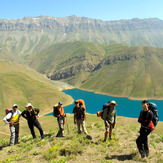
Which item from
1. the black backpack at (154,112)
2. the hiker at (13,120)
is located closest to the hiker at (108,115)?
the black backpack at (154,112)

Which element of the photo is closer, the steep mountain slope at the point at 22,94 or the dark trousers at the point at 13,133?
the dark trousers at the point at 13,133

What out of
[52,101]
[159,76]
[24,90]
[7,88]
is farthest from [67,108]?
[159,76]

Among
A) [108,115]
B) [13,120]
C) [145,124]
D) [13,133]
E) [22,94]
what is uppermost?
[145,124]

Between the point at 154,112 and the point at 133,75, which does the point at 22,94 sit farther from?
the point at 133,75

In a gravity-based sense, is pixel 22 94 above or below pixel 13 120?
below

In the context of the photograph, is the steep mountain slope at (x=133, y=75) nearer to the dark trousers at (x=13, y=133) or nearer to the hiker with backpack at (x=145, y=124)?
the hiker with backpack at (x=145, y=124)

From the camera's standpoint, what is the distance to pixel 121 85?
146 m

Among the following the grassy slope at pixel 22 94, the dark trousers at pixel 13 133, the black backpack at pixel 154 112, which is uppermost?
the black backpack at pixel 154 112

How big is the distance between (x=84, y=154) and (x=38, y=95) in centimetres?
10002

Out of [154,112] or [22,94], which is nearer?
[154,112]

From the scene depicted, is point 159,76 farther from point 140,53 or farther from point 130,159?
point 130,159

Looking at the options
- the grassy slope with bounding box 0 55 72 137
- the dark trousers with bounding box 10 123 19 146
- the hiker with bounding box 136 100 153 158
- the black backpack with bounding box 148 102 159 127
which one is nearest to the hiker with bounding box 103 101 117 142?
the hiker with bounding box 136 100 153 158

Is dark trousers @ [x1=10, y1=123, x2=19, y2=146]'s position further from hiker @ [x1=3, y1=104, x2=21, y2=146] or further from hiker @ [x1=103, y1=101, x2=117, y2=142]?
hiker @ [x1=103, y1=101, x2=117, y2=142]

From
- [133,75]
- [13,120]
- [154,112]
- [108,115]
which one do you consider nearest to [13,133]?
[13,120]
